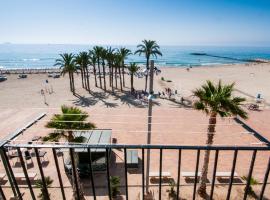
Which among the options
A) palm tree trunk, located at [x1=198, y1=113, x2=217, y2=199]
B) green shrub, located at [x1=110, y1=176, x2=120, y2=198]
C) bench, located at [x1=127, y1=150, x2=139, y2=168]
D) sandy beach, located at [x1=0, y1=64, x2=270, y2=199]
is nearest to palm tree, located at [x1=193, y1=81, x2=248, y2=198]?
palm tree trunk, located at [x1=198, y1=113, x2=217, y2=199]

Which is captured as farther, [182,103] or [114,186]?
[182,103]

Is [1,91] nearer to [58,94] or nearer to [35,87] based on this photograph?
[35,87]

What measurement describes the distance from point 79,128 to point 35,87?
4362 centimetres

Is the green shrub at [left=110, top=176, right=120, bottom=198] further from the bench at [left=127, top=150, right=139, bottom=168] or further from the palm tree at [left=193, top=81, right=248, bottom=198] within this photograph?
the palm tree at [left=193, top=81, right=248, bottom=198]

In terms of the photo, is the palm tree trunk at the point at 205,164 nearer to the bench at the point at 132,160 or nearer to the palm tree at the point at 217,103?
the palm tree at the point at 217,103

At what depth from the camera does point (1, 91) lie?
46.3 metres

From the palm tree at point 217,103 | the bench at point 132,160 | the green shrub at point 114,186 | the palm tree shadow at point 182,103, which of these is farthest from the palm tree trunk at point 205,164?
the palm tree shadow at point 182,103

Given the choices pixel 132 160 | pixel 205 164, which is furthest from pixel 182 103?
pixel 205 164

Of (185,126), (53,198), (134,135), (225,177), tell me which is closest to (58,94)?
(134,135)

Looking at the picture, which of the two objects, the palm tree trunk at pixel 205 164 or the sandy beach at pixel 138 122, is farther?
the sandy beach at pixel 138 122

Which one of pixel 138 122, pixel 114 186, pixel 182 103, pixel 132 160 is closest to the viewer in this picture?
pixel 114 186

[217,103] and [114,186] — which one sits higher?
[217,103]

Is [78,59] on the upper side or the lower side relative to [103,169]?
upper

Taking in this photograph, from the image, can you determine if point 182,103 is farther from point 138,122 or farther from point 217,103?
point 217,103
